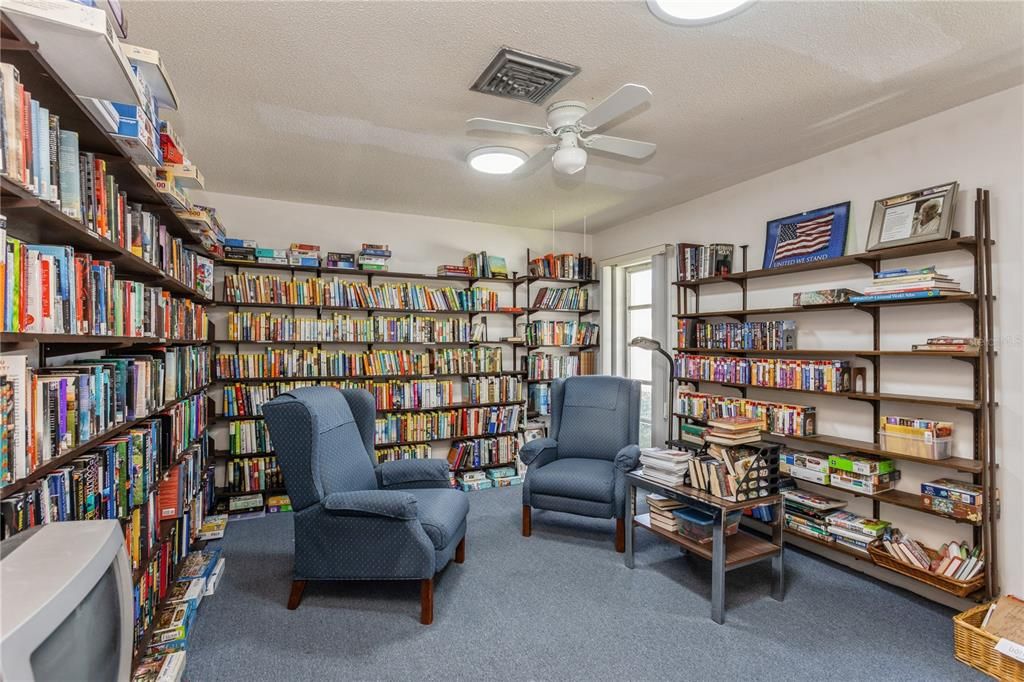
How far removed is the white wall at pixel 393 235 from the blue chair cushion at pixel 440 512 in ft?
6.35

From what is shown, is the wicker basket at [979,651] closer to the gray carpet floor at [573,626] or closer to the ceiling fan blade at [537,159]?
the gray carpet floor at [573,626]

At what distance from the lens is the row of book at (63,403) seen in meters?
1.10

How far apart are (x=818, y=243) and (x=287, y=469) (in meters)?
3.43

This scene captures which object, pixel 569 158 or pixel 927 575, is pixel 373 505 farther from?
pixel 927 575

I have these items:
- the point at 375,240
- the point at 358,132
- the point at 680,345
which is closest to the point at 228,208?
the point at 375,240

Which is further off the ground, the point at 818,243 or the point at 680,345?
the point at 818,243

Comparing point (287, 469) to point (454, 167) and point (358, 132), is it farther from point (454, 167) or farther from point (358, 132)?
point (454, 167)

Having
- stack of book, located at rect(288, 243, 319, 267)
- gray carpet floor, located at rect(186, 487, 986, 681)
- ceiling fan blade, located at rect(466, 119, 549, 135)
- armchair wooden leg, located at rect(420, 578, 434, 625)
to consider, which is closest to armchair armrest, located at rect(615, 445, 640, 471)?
gray carpet floor, located at rect(186, 487, 986, 681)

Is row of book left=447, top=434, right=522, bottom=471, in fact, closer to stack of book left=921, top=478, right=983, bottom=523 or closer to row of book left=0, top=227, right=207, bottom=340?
row of book left=0, top=227, right=207, bottom=340

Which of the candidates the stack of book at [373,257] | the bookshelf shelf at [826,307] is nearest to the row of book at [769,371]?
the bookshelf shelf at [826,307]

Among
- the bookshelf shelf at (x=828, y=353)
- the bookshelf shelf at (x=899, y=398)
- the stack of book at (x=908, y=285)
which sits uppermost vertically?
the stack of book at (x=908, y=285)

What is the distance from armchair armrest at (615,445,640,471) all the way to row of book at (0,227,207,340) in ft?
8.49

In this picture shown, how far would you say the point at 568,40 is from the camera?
6.56 feet

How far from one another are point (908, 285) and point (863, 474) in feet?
3.48
